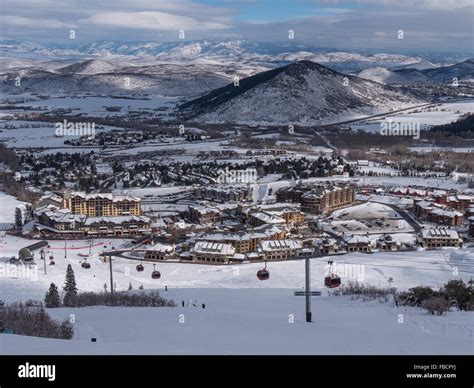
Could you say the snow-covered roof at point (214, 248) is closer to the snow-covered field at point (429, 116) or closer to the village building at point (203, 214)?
the village building at point (203, 214)

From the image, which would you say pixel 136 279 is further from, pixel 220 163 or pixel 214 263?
pixel 220 163

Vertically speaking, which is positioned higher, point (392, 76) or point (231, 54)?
point (231, 54)

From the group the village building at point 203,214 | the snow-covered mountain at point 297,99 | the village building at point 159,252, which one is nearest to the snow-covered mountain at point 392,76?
the snow-covered mountain at point 297,99

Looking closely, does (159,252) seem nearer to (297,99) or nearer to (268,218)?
(268,218)

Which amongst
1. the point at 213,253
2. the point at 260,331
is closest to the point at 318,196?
the point at 213,253

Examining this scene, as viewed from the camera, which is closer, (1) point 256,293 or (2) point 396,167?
(1) point 256,293
